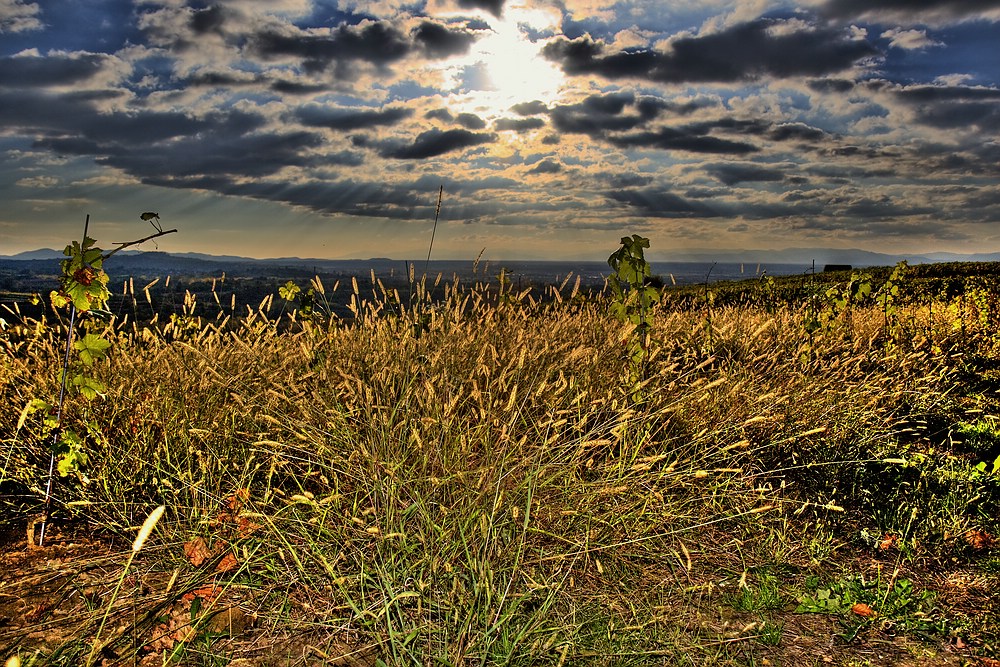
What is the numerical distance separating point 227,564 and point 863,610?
2.79m

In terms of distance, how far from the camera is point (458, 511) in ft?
8.97

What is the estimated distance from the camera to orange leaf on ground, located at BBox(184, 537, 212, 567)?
113 inches

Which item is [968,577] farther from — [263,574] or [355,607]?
[263,574]

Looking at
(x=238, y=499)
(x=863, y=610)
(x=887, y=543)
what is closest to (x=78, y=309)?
(x=238, y=499)

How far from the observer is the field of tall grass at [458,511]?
99.0 inches

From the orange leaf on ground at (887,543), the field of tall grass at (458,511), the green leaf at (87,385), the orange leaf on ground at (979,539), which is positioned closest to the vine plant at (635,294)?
the field of tall grass at (458,511)

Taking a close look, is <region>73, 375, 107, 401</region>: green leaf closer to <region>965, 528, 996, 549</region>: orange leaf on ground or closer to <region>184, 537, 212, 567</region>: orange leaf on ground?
<region>184, 537, 212, 567</region>: orange leaf on ground

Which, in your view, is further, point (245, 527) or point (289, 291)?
point (289, 291)

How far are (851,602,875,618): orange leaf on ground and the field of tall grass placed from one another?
2cm

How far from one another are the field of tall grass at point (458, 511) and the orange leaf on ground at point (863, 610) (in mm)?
16

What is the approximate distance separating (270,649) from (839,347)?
5920 millimetres

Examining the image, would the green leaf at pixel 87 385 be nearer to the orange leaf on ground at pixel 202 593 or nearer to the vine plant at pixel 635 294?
the orange leaf on ground at pixel 202 593

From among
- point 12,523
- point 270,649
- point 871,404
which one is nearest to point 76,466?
point 12,523

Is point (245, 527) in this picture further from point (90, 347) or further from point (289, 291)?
point (289, 291)
